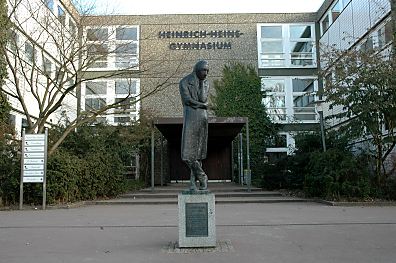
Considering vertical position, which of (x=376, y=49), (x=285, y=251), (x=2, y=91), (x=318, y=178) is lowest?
(x=285, y=251)

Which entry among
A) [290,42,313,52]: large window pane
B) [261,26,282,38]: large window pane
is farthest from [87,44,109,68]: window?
[290,42,313,52]: large window pane

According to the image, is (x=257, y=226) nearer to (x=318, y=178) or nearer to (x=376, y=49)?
(x=318, y=178)

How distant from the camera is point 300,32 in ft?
104

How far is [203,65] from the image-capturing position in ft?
24.3

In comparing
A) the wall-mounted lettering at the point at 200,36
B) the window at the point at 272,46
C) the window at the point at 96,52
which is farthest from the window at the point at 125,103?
the window at the point at 272,46

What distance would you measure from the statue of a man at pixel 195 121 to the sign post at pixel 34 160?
8.18 metres

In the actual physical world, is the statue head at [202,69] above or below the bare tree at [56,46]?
below

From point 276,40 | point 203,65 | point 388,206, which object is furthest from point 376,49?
point 276,40

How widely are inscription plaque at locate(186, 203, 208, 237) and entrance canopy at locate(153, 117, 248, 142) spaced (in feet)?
36.5

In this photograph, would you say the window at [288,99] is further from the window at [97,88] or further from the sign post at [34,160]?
the sign post at [34,160]

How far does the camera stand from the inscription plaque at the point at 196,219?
23.1 ft

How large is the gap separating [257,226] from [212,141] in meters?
17.0

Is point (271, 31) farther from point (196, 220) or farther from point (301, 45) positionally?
point (196, 220)

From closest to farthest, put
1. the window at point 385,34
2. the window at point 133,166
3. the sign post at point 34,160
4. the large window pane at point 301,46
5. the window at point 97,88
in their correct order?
1. the sign post at point 34,160
2. the window at point 385,34
3. the window at point 133,166
4. the window at point 97,88
5. the large window pane at point 301,46
